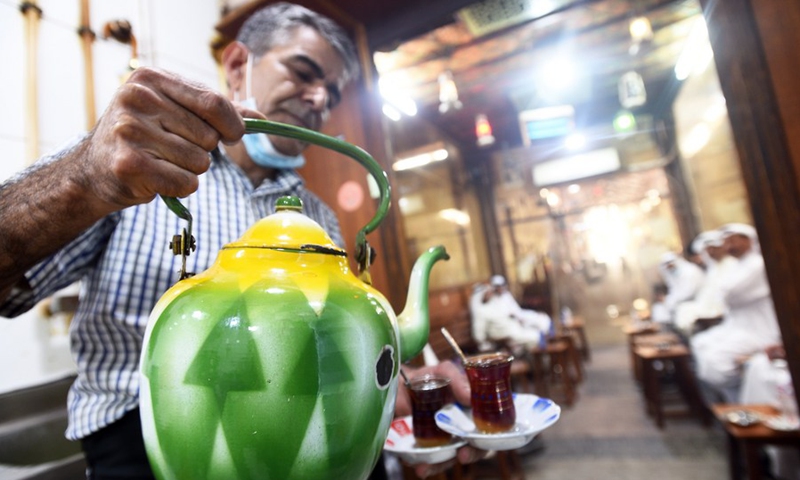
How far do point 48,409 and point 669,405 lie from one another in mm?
5640

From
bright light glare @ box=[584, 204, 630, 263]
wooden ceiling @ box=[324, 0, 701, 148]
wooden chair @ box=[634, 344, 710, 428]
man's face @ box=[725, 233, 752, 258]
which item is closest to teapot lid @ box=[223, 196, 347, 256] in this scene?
wooden ceiling @ box=[324, 0, 701, 148]

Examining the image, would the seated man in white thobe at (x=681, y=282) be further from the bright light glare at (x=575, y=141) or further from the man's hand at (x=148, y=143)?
the man's hand at (x=148, y=143)

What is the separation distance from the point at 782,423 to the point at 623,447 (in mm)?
1627

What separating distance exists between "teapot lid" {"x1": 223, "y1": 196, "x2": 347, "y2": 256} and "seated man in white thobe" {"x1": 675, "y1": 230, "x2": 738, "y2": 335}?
5323mm

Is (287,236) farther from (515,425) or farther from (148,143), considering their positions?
(515,425)

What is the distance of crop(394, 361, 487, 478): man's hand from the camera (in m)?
0.68

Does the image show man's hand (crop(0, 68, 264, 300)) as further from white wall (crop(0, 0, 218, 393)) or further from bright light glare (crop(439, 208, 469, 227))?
bright light glare (crop(439, 208, 469, 227))

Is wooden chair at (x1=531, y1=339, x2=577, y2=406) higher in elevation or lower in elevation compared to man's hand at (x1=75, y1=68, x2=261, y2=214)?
lower

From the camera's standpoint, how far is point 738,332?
12.3 ft

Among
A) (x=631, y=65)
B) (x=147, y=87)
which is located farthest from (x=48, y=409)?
(x=631, y=65)

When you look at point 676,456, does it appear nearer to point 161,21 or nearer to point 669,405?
point 669,405

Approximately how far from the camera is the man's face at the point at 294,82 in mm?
1104

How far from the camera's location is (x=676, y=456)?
346 cm

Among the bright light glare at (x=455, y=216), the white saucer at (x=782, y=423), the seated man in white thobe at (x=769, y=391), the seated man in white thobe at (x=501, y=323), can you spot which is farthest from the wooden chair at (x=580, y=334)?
the white saucer at (x=782, y=423)
